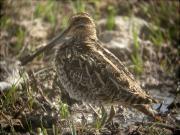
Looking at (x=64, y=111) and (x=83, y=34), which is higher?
(x=83, y=34)

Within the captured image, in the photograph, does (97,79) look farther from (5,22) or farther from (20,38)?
(5,22)

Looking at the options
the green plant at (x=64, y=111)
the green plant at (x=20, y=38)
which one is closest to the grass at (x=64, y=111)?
the green plant at (x=64, y=111)

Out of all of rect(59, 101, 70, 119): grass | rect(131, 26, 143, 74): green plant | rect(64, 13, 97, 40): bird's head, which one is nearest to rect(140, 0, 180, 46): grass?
rect(131, 26, 143, 74): green plant

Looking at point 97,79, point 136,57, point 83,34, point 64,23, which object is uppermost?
point 64,23

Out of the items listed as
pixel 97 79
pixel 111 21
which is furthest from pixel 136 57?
pixel 97 79

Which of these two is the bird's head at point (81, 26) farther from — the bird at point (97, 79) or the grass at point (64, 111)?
the grass at point (64, 111)

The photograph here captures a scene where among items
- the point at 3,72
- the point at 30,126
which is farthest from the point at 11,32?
the point at 30,126
